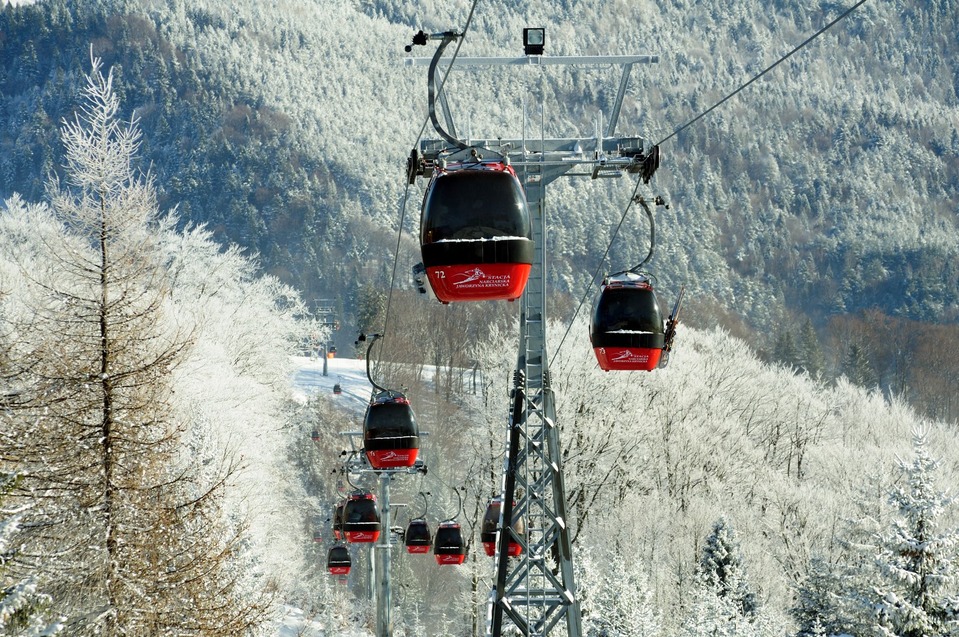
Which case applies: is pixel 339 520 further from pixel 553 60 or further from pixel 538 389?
pixel 553 60

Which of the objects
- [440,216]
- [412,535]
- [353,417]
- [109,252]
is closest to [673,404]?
[412,535]

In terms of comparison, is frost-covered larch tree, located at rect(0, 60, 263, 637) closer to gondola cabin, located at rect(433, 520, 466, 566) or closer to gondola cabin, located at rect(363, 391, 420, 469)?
gondola cabin, located at rect(363, 391, 420, 469)

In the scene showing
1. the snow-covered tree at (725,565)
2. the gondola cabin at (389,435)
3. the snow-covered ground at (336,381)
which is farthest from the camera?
the snow-covered ground at (336,381)

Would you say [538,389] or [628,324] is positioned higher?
[628,324]

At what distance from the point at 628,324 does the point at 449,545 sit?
49.3ft

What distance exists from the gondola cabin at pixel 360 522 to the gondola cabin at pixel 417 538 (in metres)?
2.51

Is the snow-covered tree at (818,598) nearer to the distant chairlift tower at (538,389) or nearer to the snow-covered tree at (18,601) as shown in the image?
the distant chairlift tower at (538,389)

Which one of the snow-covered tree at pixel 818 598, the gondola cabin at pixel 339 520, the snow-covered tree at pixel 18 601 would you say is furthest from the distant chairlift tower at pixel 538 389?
the snow-covered tree at pixel 818 598

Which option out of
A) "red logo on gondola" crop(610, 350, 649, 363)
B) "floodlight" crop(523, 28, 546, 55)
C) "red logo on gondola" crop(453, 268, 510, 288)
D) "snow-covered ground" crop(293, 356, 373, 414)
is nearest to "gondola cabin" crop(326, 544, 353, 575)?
"red logo on gondola" crop(610, 350, 649, 363)

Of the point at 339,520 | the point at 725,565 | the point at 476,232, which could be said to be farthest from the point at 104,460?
the point at 725,565

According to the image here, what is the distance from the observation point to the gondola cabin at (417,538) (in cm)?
3238

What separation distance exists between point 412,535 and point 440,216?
23.2 metres

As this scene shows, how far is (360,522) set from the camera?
1164 inches

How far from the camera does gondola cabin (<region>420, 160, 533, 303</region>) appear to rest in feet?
34.1
